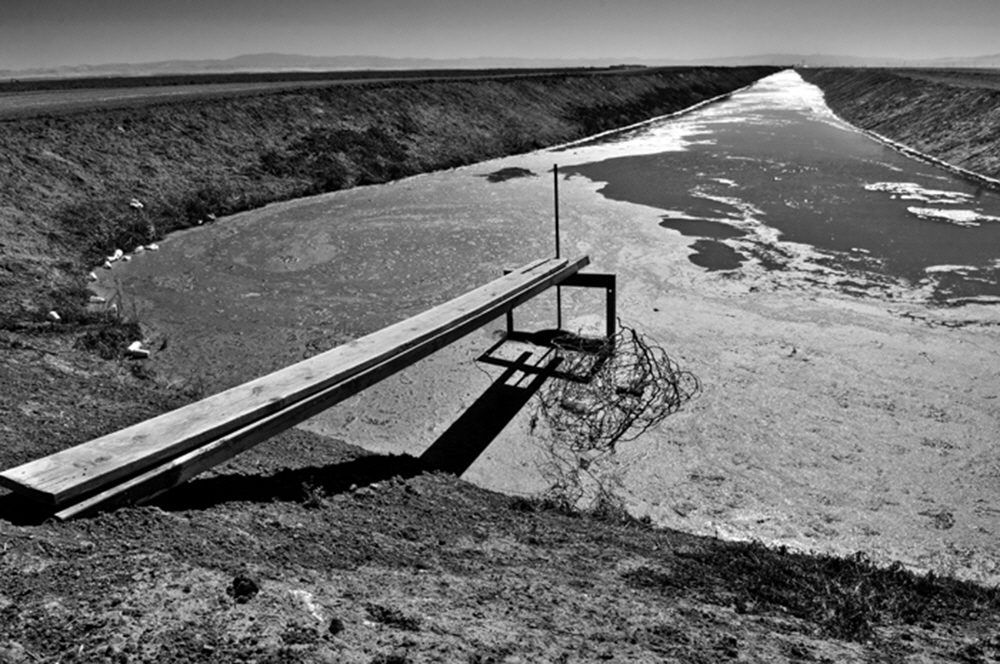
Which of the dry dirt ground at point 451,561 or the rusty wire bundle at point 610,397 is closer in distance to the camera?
the dry dirt ground at point 451,561

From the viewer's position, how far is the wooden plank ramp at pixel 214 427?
4.02 metres

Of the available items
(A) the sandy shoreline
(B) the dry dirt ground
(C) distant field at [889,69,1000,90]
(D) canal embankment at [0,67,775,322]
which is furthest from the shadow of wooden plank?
(C) distant field at [889,69,1000,90]

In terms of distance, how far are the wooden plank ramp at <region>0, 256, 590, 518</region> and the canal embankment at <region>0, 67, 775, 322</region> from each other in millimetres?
4875

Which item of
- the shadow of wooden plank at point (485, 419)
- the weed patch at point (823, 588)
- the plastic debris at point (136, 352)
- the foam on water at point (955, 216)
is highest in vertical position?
the foam on water at point (955, 216)

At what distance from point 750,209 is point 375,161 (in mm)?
10533

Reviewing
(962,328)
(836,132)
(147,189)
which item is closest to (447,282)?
(962,328)

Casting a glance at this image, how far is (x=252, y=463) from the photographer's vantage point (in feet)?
18.4

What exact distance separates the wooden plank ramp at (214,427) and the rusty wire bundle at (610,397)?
4.11 feet

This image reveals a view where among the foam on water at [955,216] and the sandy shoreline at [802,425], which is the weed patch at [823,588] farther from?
the foam on water at [955,216]

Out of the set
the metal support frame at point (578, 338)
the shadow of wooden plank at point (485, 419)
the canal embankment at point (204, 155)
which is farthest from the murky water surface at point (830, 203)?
the canal embankment at point (204, 155)

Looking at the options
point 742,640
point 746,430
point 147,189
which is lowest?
point 746,430

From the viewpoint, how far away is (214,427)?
4.84 meters

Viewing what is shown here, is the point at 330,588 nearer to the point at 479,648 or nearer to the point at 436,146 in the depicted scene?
the point at 479,648

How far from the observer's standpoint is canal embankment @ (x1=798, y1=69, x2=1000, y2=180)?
75.5 ft
